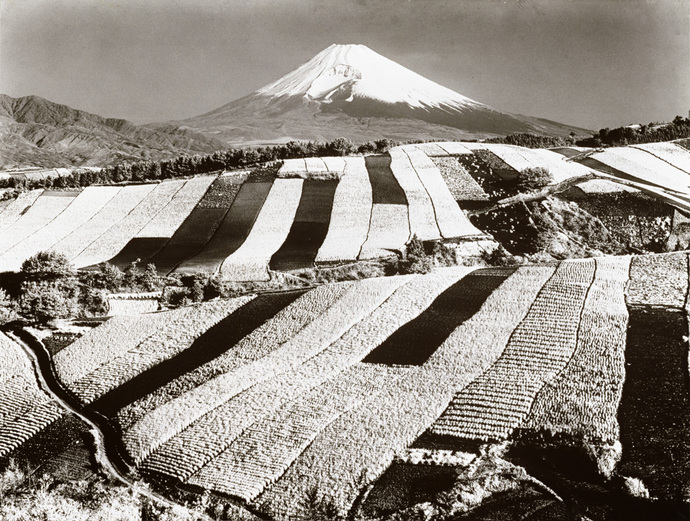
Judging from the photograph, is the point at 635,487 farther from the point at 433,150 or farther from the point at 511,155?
the point at 433,150

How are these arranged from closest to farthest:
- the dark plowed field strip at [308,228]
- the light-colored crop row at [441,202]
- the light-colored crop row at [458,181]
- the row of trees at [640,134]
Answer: the dark plowed field strip at [308,228] → the light-colored crop row at [441,202] → the light-colored crop row at [458,181] → the row of trees at [640,134]

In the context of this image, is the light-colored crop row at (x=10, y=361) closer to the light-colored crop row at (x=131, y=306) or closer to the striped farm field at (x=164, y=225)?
the light-colored crop row at (x=131, y=306)

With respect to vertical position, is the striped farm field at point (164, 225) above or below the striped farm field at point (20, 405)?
above

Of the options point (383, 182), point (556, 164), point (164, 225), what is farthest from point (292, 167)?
point (556, 164)

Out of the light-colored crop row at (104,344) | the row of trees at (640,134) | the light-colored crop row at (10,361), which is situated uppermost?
the row of trees at (640,134)

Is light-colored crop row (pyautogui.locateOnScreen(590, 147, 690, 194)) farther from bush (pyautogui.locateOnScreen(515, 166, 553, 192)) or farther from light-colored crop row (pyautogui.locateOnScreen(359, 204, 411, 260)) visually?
light-colored crop row (pyautogui.locateOnScreen(359, 204, 411, 260))

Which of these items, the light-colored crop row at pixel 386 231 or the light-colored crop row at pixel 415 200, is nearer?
the light-colored crop row at pixel 386 231

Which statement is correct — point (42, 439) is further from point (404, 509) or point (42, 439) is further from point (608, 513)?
point (608, 513)

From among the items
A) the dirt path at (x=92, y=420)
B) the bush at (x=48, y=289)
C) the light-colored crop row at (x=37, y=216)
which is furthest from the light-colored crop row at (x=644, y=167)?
the light-colored crop row at (x=37, y=216)
